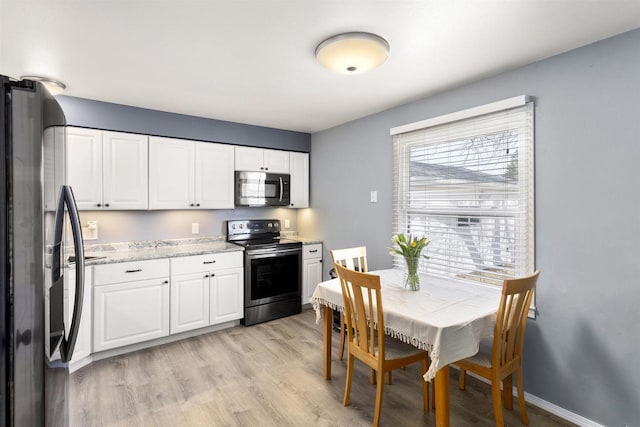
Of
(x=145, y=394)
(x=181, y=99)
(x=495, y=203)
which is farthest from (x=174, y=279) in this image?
(x=495, y=203)

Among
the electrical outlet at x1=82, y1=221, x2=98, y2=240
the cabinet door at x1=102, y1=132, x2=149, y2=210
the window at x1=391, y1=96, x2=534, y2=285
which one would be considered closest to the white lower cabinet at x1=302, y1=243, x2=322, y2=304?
the window at x1=391, y1=96, x2=534, y2=285

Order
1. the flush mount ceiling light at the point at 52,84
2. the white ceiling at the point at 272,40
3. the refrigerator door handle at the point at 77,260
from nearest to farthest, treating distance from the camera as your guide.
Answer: the refrigerator door handle at the point at 77,260, the white ceiling at the point at 272,40, the flush mount ceiling light at the point at 52,84

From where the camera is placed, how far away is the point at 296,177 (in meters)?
4.42

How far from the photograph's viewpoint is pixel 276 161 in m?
4.23

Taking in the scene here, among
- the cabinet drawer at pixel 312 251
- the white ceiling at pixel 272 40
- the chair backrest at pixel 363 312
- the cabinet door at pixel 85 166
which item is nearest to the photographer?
the white ceiling at pixel 272 40

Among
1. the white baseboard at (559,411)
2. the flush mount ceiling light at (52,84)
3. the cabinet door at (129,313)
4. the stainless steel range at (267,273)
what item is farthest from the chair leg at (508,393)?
the flush mount ceiling light at (52,84)

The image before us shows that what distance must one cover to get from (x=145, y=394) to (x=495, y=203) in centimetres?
290

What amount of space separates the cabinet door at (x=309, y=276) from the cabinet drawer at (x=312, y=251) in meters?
0.05

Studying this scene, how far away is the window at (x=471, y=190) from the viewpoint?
2.29 metres

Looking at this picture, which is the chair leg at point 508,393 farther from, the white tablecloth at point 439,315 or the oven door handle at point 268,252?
the oven door handle at point 268,252

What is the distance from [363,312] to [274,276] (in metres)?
1.98

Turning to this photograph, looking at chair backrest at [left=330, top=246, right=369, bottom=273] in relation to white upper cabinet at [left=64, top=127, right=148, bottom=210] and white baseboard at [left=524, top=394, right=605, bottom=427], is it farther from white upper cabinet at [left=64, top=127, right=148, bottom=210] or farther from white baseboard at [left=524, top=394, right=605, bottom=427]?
white upper cabinet at [left=64, top=127, right=148, bottom=210]

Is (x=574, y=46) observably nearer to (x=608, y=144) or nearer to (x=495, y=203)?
(x=608, y=144)

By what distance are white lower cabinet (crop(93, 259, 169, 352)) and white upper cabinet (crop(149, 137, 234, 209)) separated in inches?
29.2
